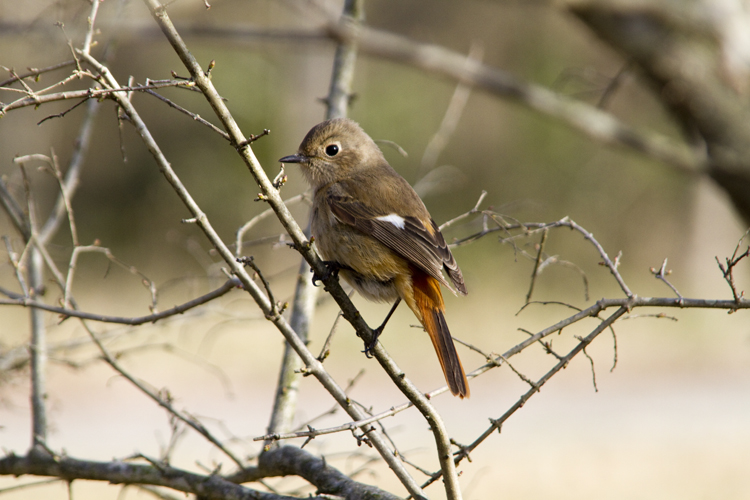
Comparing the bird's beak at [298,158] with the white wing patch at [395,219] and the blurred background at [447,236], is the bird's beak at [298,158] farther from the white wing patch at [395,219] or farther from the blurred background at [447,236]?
the blurred background at [447,236]

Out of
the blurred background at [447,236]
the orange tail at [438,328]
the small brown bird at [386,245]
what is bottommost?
the orange tail at [438,328]

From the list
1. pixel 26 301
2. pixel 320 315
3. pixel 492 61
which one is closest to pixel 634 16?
pixel 26 301

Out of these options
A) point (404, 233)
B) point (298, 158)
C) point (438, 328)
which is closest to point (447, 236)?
point (298, 158)

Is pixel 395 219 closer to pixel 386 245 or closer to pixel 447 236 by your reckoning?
pixel 386 245

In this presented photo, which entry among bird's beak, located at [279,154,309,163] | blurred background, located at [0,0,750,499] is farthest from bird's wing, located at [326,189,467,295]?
blurred background, located at [0,0,750,499]

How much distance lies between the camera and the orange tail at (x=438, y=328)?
2.82 meters

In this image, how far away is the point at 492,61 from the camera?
1819 centimetres

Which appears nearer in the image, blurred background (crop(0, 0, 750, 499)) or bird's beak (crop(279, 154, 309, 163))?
bird's beak (crop(279, 154, 309, 163))

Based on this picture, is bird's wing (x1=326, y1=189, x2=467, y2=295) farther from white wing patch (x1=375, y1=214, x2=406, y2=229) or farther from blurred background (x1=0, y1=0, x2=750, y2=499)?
blurred background (x1=0, y1=0, x2=750, y2=499)

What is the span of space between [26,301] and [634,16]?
4.16 m

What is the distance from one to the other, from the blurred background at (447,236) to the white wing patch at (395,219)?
0.93 m

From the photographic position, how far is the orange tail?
282 centimetres

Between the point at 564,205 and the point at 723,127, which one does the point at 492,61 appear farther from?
the point at 723,127

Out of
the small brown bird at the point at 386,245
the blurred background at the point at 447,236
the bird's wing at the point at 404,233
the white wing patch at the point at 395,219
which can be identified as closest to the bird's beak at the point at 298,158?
the small brown bird at the point at 386,245
